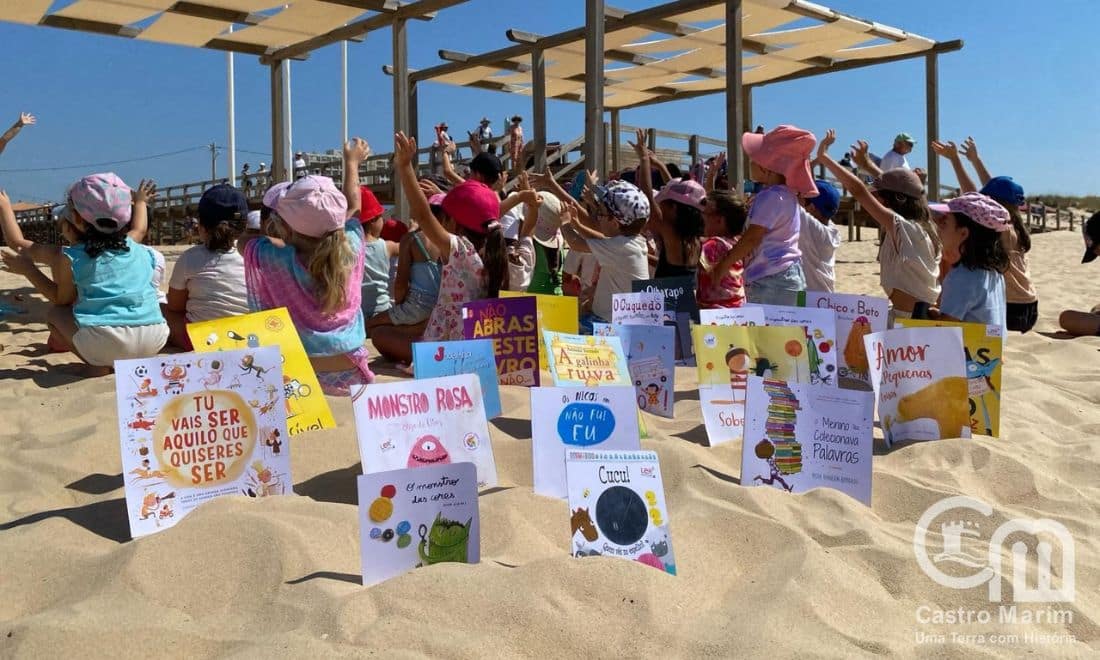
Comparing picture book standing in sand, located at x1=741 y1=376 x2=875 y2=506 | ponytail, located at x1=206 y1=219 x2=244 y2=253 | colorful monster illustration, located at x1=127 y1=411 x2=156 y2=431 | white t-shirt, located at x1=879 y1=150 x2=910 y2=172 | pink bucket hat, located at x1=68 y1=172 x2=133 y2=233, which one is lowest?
picture book standing in sand, located at x1=741 y1=376 x2=875 y2=506

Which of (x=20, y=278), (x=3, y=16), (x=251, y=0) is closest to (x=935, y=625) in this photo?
(x=251, y=0)

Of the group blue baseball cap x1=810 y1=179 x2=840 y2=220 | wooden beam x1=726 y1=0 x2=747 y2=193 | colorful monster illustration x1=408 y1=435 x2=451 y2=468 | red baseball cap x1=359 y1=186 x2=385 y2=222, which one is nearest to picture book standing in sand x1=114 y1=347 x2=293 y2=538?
colorful monster illustration x1=408 y1=435 x2=451 y2=468

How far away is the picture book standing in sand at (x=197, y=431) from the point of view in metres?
2.51

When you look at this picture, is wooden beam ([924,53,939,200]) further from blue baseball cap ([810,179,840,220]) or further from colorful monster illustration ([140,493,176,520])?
colorful monster illustration ([140,493,176,520])

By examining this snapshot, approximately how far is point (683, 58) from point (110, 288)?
28.3 feet

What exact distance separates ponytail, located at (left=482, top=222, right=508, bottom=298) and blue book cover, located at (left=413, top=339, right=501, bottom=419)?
3.31ft

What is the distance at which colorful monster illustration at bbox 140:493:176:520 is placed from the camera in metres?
2.47

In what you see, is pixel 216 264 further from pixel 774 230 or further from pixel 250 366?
pixel 774 230

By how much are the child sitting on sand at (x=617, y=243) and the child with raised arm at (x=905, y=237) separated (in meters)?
1.04

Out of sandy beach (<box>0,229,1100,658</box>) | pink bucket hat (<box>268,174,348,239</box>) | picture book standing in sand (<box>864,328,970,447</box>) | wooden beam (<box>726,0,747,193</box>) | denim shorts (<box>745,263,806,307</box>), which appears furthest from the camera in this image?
wooden beam (<box>726,0,747,193</box>)

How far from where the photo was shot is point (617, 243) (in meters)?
5.07

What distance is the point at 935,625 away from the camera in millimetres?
1995

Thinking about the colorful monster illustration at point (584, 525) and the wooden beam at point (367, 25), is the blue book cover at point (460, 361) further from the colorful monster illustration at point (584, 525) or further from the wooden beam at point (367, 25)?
the wooden beam at point (367, 25)

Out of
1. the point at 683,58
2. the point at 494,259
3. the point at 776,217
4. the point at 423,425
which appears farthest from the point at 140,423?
the point at 683,58
